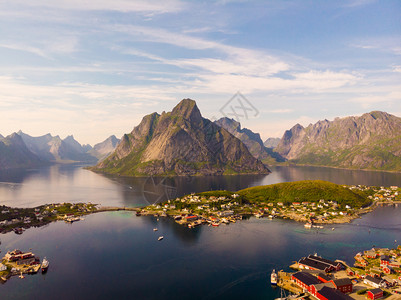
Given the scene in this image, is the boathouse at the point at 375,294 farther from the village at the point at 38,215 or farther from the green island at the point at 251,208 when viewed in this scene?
the village at the point at 38,215

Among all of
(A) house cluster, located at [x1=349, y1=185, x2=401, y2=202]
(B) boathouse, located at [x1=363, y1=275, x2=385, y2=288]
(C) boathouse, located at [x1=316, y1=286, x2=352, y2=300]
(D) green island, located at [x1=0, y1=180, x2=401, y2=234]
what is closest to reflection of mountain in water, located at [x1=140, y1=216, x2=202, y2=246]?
(D) green island, located at [x1=0, y1=180, x2=401, y2=234]

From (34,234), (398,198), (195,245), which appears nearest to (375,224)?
(398,198)

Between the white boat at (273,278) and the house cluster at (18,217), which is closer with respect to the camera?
the white boat at (273,278)

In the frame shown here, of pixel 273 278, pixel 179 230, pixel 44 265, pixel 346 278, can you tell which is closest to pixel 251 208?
pixel 179 230

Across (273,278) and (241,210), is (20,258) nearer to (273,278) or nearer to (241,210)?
(273,278)

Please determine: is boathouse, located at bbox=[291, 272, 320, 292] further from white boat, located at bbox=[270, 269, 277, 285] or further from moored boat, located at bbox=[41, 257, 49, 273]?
moored boat, located at bbox=[41, 257, 49, 273]

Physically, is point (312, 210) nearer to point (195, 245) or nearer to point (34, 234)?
point (195, 245)

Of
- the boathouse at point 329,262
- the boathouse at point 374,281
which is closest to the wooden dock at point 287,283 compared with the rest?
the boathouse at point 329,262
